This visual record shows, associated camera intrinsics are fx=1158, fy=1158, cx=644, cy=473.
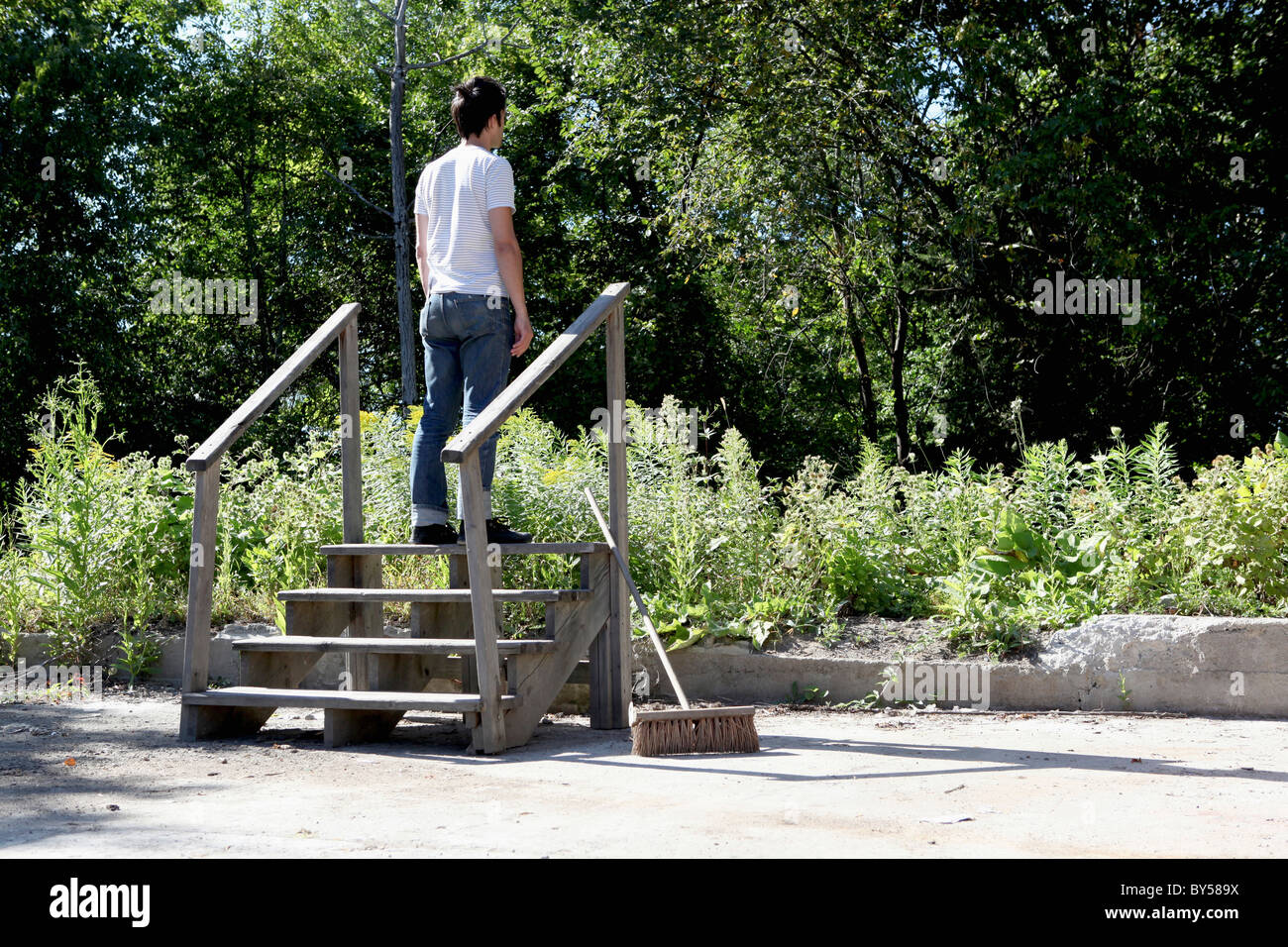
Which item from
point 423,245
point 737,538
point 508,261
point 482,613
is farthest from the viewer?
point 737,538

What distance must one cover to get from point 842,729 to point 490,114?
329 centimetres

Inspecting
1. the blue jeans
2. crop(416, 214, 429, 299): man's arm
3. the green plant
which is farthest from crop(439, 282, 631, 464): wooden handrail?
the green plant

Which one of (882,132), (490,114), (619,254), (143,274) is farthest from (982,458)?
(143,274)

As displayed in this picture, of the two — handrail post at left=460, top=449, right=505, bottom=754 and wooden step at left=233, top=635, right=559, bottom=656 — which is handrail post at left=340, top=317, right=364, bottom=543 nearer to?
wooden step at left=233, top=635, right=559, bottom=656

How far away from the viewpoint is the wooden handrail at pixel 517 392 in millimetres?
4613

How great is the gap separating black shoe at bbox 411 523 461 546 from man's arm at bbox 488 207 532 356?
900mm

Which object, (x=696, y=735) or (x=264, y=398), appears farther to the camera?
(x=264, y=398)

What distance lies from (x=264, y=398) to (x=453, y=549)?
1137 millimetres

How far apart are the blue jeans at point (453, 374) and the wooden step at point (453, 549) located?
161mm

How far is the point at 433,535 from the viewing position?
541 cm

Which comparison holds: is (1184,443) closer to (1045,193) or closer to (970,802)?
(1045,193)

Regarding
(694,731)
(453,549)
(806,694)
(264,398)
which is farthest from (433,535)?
(806,694)

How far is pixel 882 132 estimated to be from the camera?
16.3 meters

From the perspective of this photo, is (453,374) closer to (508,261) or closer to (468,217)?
(508,261)
